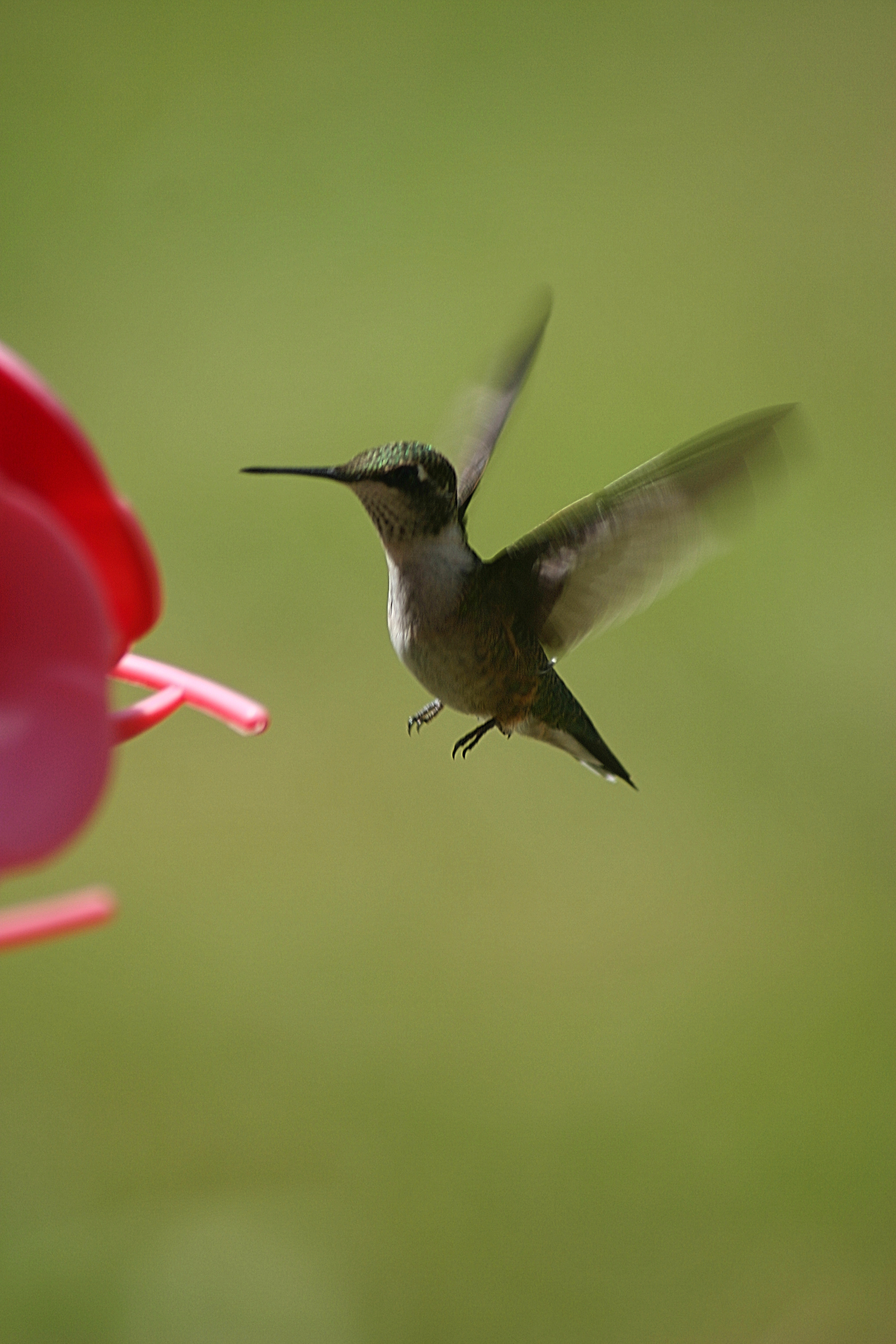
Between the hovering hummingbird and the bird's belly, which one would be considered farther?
the bird's belly

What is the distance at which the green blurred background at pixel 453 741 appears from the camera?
2.57 metres

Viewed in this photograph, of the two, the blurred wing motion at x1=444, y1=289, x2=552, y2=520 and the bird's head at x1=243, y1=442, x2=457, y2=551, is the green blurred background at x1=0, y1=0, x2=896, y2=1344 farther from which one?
the bird's head at x1=243, y1=442, x2=457, y2=551

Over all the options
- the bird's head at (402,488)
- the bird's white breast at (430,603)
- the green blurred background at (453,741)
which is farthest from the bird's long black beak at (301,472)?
the green blurred background at (453,741)

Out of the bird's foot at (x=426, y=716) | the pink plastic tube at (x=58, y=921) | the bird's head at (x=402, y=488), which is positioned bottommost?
the bird's foot at (x=426, y=716)

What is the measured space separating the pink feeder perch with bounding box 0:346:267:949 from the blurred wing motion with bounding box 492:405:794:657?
1.58 ft

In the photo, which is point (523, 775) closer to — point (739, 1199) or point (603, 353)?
point (739, 1199)

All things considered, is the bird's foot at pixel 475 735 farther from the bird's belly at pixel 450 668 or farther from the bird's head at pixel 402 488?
the bird's head at pixel 402 488

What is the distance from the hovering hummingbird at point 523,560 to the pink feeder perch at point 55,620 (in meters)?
0.31

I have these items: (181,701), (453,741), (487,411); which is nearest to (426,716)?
(487,411)

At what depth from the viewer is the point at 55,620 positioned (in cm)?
62

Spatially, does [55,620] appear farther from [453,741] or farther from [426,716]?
[453,741]

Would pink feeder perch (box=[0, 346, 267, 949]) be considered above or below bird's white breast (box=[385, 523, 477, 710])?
above

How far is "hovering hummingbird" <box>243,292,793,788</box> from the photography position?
1.02 metres

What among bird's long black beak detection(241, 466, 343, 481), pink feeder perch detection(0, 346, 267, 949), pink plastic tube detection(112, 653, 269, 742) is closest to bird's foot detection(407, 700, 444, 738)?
bird's long black beak detection(241, 466, 343, 481)
